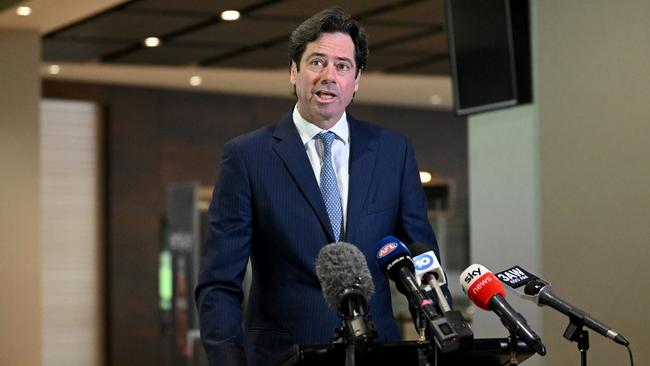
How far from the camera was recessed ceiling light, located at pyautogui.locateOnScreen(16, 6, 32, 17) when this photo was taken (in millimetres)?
8727

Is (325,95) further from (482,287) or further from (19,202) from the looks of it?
(19,202)

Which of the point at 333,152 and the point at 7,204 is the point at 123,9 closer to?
the point at 7,204

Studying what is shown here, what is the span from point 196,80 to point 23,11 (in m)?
4.28

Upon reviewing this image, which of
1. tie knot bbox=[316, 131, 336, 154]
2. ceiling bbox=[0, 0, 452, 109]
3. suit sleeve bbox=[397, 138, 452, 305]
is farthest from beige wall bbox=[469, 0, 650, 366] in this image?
ceiling bbox=[0, 0, 452, 109]

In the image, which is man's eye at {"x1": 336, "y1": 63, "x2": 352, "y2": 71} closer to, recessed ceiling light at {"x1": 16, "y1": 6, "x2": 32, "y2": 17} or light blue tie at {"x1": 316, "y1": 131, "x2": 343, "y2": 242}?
light blue tie at {"x1": 316, "y1": 131, "x2": 343, "y2": 242}

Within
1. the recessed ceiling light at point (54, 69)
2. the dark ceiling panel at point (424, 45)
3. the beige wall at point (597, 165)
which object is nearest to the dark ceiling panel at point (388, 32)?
the dark ceiling panel at point (424, 45)

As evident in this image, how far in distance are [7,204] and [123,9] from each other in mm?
1845

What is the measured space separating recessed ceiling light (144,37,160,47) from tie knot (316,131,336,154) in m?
7.34

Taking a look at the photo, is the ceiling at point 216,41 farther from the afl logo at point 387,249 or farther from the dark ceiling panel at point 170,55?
the afl logo at point 387,249

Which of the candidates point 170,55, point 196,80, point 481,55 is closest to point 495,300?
point 481,55

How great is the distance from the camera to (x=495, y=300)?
2.22 metres

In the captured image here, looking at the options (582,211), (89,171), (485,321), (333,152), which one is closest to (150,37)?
(89,171)

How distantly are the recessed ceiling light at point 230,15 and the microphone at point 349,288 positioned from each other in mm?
6736

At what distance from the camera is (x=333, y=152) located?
2.79m
